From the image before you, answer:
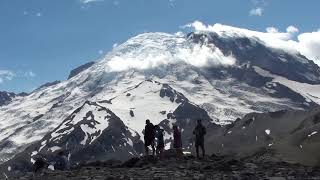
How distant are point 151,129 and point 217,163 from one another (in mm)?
8861

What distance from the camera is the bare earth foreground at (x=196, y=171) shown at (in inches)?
1544

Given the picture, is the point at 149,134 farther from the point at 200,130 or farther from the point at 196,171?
the point at 196,171

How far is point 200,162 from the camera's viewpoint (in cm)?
4788

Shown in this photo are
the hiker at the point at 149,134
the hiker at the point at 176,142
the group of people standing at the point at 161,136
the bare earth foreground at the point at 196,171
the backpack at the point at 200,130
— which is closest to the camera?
the bare earth foreground at the point at 196,171

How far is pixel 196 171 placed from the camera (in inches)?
1667

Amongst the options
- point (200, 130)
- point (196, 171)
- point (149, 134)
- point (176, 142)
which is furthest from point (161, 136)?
point (196, 171)

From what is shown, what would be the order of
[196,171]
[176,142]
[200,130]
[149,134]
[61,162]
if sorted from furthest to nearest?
[176,142] < [149,134] < [61,162] < [200,130] < [196,171]

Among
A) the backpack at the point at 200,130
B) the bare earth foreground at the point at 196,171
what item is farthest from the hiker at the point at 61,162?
the backpack at the point at 200,130

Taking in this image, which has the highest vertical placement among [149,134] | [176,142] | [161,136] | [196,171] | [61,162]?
[149,134]

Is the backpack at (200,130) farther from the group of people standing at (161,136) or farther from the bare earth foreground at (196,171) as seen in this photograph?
the bare earth foreground at (196,171)

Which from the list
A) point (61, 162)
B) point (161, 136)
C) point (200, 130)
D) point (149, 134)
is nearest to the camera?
point (200, 130)

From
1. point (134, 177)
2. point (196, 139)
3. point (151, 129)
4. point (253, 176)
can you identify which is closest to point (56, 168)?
point (151, 129)

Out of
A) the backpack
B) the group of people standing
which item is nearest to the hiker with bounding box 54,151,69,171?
the group of people standing

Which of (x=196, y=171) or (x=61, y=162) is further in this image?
(x=61, y=162)
